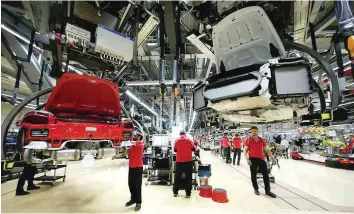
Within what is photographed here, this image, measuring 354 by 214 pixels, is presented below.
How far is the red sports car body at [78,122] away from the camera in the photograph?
8.87 ft

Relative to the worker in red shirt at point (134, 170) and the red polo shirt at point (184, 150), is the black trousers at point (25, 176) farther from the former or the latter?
the red polo shirt at point (184, 150)

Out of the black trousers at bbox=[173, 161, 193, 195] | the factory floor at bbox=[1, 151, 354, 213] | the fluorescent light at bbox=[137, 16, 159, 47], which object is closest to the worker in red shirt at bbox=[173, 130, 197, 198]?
the black trousers at bbox=[173, 161, 193, 195]

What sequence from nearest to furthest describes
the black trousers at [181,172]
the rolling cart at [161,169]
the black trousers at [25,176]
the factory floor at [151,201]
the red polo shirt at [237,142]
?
the factory floor at [151,201]
the black trousers at [25,176]
the black trousers at [181,172]
the rolling cart at [161,169]
the red polo shirt at [237,142]

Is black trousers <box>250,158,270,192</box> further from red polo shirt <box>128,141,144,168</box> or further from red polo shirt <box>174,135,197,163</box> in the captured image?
red polo shirt <box>128,141,144,168</box>

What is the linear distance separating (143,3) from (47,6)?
2.02m

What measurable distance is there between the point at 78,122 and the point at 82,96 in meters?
0.58

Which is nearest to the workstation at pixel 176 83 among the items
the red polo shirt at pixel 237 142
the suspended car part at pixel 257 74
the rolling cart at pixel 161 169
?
the suspended car part at pixel 257 74

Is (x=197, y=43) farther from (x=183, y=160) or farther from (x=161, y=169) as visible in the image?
(x=161, y=169)

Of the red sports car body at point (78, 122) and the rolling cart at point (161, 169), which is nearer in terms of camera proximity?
the red sports car body at point (78, 122)

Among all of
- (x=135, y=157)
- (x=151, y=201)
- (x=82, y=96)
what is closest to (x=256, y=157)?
(x=151, y=201)

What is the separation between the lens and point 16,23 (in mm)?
4805

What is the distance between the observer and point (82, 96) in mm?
3391

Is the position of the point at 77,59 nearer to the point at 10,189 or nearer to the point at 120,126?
the point at 120,126

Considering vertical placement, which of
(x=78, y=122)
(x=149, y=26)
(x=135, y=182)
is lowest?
(x=135, y=182)
